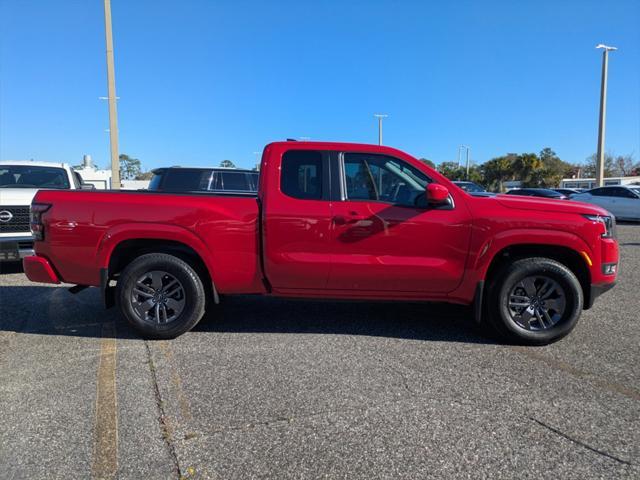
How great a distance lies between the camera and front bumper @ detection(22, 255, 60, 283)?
15.9 feet

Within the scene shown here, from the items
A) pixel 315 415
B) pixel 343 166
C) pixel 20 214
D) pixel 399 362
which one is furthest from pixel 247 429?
pixel 20 214

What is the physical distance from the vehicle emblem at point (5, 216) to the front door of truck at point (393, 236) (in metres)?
6.24

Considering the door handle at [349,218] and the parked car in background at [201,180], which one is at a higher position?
the parked car in background at [201,180]

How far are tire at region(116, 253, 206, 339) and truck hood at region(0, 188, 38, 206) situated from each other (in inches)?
180

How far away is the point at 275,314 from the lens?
5.87 meters

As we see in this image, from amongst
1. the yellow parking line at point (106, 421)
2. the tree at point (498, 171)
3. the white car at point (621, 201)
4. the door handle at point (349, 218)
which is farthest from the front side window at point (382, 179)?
the tree at point (498, 171)

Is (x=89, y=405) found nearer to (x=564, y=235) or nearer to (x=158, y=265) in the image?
(x=158, y=265)

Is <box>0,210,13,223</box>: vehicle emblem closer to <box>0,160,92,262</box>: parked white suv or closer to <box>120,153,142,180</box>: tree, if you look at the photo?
<box>0,160,92,262</box>: parked white suv

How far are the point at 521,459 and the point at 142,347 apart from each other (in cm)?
346

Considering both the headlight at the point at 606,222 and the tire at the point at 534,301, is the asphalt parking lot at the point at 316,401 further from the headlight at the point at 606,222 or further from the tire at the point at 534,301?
the headlight at the point at 606,222

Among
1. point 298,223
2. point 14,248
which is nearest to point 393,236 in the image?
point 298,223

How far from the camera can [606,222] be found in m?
4.69

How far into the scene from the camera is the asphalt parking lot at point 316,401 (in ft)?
8.95

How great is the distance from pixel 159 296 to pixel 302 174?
1.91m
